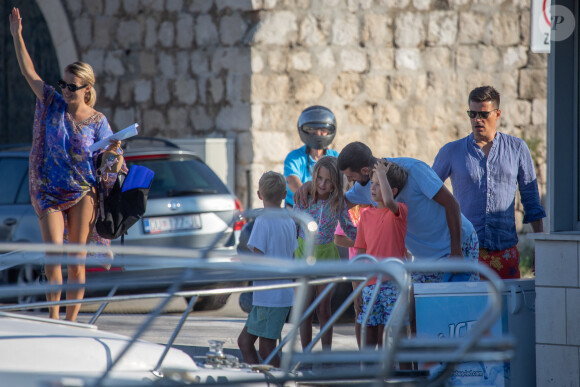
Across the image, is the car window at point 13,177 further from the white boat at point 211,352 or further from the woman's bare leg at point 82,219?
the white boat at point 211,352

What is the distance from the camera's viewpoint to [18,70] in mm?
14562

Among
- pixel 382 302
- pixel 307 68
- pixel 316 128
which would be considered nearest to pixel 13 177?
pixel 316 128

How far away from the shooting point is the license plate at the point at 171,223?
816 cm

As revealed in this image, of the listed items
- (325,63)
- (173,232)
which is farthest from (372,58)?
(173,232)

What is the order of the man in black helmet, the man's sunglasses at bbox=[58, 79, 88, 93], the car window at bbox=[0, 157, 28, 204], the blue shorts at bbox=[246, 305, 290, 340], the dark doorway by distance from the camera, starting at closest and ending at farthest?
1. the blue shorts at bbox=[246, 305, 290, 340]
2. the man's sunglasses at bbox=[58, 79, 88, 93]
3. the man in black helmet
4. the car window at bbox=[0, 157, 28, 204]
5. the dark doorway

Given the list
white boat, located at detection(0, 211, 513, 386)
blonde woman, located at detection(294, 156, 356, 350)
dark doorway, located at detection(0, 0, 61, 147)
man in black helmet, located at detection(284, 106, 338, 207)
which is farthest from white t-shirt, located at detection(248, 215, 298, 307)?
dark doorway, located at detection(0, 0, 61, 147)

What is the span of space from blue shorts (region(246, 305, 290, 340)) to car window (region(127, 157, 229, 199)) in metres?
2.87

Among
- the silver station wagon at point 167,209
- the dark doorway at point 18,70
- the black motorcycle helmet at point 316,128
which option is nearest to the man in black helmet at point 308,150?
the black motorcycle helmet at point 316,128

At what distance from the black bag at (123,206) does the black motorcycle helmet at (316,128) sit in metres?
1.77

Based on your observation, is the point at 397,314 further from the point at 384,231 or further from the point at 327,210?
the point at 327,210

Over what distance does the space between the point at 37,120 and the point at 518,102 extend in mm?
7418

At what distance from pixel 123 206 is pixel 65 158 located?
49 centimetres

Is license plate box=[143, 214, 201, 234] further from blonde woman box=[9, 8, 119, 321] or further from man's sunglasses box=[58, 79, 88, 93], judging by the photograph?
man's sunglasses box=[58, 79, 88, 93]

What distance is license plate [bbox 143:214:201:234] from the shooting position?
8156 millimetres
